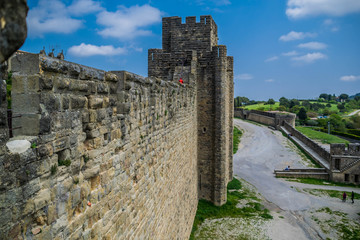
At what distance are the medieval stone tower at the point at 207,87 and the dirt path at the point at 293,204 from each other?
3787 millimetres

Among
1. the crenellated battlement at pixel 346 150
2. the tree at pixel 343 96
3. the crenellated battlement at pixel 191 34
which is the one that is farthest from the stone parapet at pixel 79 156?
the tree at pixel 343 96

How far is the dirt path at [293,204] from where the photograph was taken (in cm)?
1442

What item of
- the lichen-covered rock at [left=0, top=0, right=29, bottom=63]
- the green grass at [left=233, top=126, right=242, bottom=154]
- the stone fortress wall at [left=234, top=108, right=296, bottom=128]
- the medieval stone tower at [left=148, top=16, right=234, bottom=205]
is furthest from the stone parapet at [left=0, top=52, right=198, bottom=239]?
the stone fortress wall at [left=234, top=108, right=296, bottom=128]

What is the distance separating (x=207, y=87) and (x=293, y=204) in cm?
957

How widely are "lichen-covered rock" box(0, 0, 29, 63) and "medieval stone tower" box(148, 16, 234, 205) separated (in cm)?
1385

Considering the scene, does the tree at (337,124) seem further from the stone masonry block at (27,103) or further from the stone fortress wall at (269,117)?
the stone masonry block at (27,103)

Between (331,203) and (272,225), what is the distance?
20.8 ft

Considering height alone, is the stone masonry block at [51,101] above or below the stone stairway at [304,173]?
above

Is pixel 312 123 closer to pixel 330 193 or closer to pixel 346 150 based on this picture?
pixel 346 150

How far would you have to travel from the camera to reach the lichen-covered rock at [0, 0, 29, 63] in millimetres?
1169

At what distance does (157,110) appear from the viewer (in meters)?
6.73

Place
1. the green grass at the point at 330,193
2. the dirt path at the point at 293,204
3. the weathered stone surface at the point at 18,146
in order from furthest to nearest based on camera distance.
Result: the green grass at the point at 330,193 → the dirt path at the point at 293,204 → the weathered stone surface at the point at 18,146

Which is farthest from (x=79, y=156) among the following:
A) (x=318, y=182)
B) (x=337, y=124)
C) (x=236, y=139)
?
(x=337, y=124)

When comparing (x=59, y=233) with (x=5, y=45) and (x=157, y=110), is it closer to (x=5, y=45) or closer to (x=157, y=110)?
(x=5, y=45)
